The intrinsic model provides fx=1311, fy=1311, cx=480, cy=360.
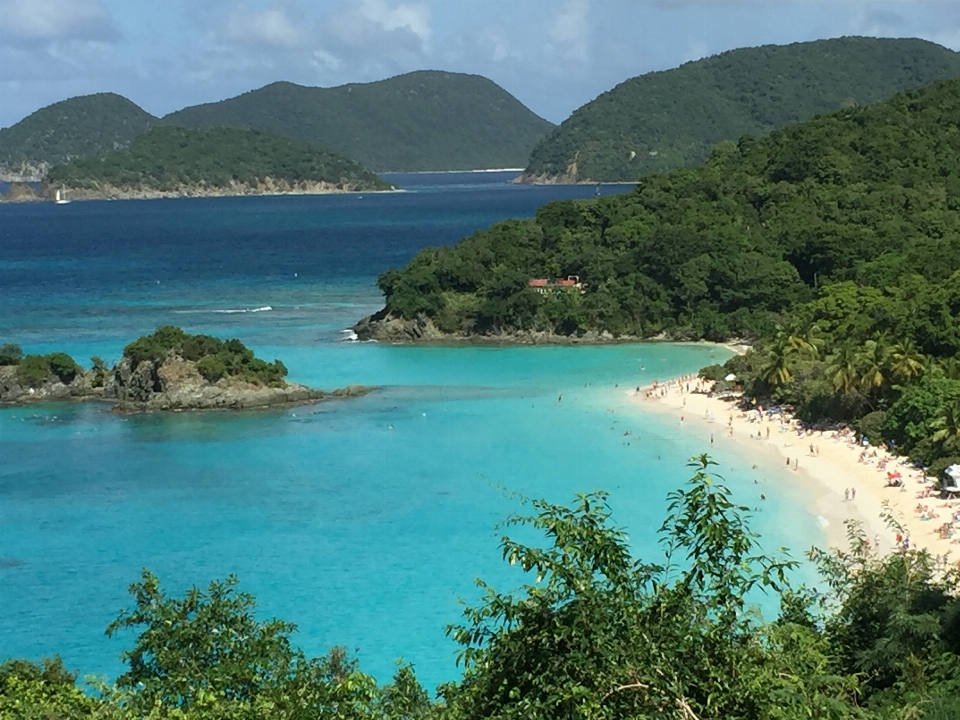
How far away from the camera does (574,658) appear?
298 inches

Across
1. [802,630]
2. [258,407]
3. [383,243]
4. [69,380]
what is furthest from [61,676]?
[383,243]

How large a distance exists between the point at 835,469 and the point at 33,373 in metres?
24.0

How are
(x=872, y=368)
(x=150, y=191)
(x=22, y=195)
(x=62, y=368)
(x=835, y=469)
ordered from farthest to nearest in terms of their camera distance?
(x=22, y=195) < (x=150, y=191) < (x=62, y=368) < (x=872, y=368) < (x=835, y=469)

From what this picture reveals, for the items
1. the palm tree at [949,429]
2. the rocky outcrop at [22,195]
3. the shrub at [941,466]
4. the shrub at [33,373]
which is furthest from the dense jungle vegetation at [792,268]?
the rocky outcrop at [22,195]

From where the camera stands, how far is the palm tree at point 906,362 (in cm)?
3047

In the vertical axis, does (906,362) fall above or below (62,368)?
above

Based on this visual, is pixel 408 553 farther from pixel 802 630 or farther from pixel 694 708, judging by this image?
pixel 694 708

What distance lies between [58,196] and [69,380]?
165111 millimetres

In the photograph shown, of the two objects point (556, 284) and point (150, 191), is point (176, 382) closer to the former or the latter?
point (556, 284)

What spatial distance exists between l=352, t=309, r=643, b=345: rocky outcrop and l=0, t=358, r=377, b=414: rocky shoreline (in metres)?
10.5

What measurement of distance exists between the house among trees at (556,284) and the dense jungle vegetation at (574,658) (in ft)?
132

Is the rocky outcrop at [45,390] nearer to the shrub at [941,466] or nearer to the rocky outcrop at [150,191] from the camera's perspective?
the shrub at [941,466]

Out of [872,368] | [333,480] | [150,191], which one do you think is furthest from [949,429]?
[150,191]

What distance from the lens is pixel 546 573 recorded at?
8.05 metres
